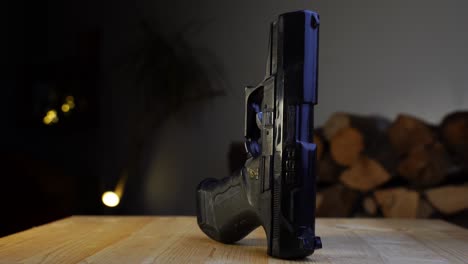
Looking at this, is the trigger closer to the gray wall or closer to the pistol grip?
the pistol grip

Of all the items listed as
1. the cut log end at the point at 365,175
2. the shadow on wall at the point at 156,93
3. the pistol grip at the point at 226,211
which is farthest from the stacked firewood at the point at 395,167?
the pistol grip at the point at 226,211

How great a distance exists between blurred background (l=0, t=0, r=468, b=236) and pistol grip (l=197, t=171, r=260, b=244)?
1.05m

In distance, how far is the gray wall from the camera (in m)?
2.36

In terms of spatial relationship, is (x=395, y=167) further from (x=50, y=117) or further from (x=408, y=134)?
(x=50, y=117)

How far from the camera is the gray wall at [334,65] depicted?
2.36m

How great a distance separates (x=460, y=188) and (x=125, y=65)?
1715 millimetres

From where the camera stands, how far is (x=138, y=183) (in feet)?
9.04

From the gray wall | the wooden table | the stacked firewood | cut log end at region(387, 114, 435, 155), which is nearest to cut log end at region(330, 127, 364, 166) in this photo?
the stacked firewood

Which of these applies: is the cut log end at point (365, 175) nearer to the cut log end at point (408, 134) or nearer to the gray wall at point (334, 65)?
the cut log end at point (408, 134)

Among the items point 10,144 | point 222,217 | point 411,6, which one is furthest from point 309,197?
point 10,144

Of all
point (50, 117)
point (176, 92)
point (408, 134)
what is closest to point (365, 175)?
point (408, 134)

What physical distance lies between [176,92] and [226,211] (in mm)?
1668

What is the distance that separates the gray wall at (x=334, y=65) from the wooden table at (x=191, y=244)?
1.16 m

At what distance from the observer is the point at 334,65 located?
246 centimetres
